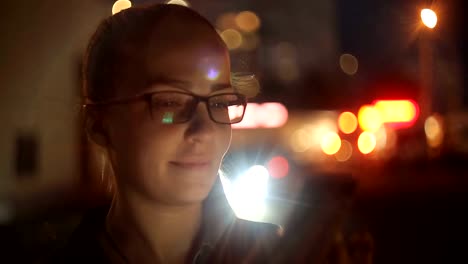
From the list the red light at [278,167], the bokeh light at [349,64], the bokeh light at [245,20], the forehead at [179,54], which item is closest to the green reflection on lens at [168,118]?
the forehead at [179,54]

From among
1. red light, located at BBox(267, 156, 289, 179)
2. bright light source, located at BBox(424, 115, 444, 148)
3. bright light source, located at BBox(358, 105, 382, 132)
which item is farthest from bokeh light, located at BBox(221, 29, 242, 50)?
bright light source, located at BBox(424, 115, 444, 148)

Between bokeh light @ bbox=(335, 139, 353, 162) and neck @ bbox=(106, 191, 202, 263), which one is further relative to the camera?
bokeh light @ bbox=(335, 139, 353, 162)

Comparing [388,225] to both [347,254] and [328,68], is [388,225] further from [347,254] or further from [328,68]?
[328,68]

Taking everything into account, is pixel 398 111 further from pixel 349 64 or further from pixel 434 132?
pixel 349 64

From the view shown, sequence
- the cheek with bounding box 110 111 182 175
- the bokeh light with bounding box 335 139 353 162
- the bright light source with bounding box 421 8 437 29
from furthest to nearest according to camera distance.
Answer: the bokeh light with bounding box 335 139 353 162 → the bright light source with bounding box 421 8 437 29 → the cheek with bounding box 110 111 182 175

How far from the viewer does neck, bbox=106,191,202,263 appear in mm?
1871

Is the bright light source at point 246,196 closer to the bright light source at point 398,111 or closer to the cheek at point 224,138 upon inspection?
the cheek at point 224,138

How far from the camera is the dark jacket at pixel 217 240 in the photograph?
6.04 ft

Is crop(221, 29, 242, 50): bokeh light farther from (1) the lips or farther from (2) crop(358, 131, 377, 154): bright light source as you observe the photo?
(2) crop(358, 131, 377, 154): bright light source

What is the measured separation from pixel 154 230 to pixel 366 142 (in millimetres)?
27574

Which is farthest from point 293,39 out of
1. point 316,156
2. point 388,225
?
point 388,225

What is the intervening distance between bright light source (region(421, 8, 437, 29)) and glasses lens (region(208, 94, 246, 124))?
1.69m

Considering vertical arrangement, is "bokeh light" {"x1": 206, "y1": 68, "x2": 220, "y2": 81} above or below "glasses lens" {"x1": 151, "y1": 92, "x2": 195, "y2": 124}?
above

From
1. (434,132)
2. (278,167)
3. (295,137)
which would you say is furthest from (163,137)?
(434,132)
